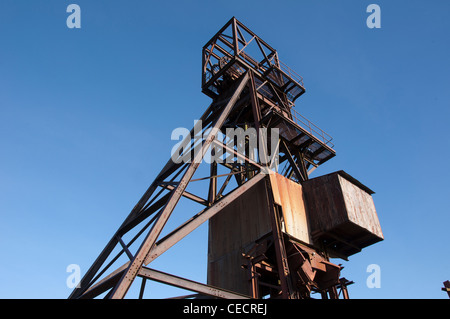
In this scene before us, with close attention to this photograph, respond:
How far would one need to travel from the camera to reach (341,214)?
1258cm

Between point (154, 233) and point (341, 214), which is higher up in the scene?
point (341, 214)

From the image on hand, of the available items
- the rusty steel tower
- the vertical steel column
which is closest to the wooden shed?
the rusty steel tower

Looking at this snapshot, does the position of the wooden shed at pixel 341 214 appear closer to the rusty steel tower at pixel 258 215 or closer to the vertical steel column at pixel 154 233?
the rusty steel tower at pixel 258 215

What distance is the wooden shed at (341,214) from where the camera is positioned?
12688 millimetres

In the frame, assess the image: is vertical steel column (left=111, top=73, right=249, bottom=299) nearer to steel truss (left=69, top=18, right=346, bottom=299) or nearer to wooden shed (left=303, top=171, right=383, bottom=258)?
steel truss (left=69, top=18, right=346, bottom=299)

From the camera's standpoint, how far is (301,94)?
1805cm

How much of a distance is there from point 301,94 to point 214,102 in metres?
4.14

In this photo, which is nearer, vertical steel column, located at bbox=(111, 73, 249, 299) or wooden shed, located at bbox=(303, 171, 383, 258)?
vertical steel column, located at bbox=(111, 73, 249, 299)

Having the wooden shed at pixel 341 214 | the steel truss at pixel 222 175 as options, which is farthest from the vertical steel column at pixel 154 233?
the wooden shed at pixel 341 214

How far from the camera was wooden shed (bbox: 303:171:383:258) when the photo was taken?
12688mm

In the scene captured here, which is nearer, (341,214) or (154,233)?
(154,233)
